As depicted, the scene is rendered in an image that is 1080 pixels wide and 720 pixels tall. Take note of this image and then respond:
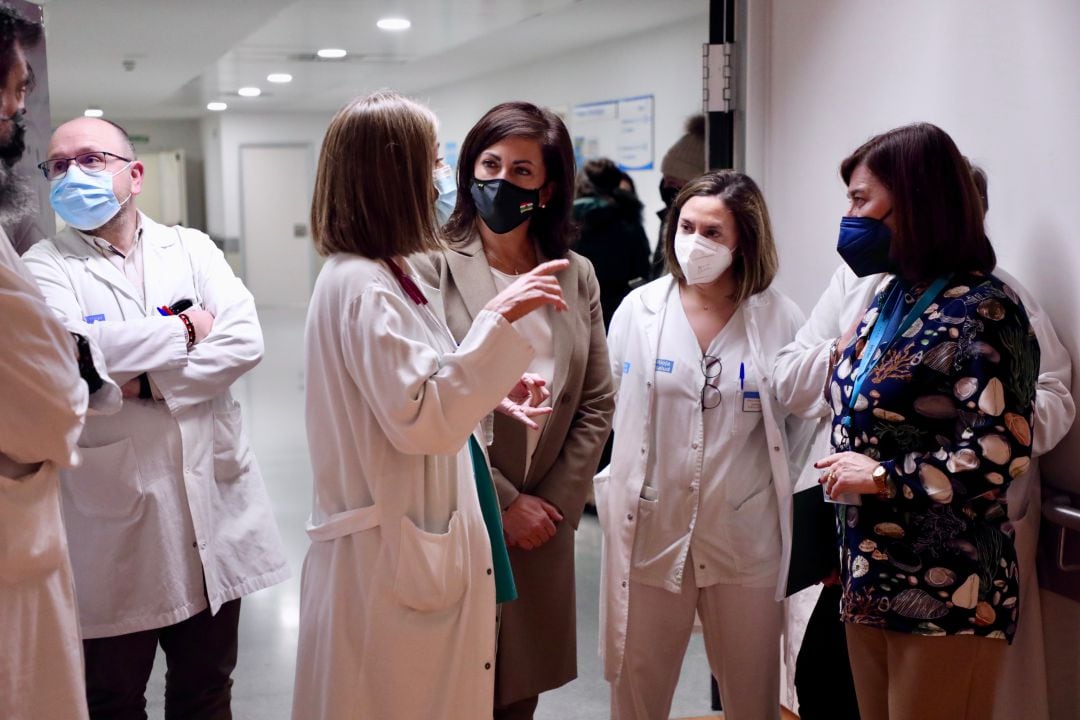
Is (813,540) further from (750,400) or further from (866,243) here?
(866,243)

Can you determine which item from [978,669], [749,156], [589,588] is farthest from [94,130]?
[589,588]

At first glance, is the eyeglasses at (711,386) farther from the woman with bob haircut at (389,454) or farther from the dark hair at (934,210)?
the woman with bob haircut at (389,454)

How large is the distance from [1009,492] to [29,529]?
1.78m

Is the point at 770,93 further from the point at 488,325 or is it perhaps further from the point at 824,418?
the point at 488,325

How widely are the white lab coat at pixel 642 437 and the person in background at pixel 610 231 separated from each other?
102 inches

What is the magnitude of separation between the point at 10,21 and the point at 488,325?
4.01ft

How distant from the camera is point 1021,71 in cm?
210

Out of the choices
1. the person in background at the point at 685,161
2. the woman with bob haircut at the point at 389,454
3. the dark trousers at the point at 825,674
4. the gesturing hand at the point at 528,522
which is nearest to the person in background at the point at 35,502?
the woman with bob haircut at the point at 389,454

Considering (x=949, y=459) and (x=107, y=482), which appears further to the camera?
(x=107, y=482)

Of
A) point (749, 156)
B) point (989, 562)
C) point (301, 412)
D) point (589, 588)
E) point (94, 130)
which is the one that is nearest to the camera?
point (989, 562)

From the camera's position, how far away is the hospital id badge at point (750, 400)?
2.38m

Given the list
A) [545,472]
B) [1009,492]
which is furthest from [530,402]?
[1009,492]

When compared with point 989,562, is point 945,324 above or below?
above

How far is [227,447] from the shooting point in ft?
8.32
